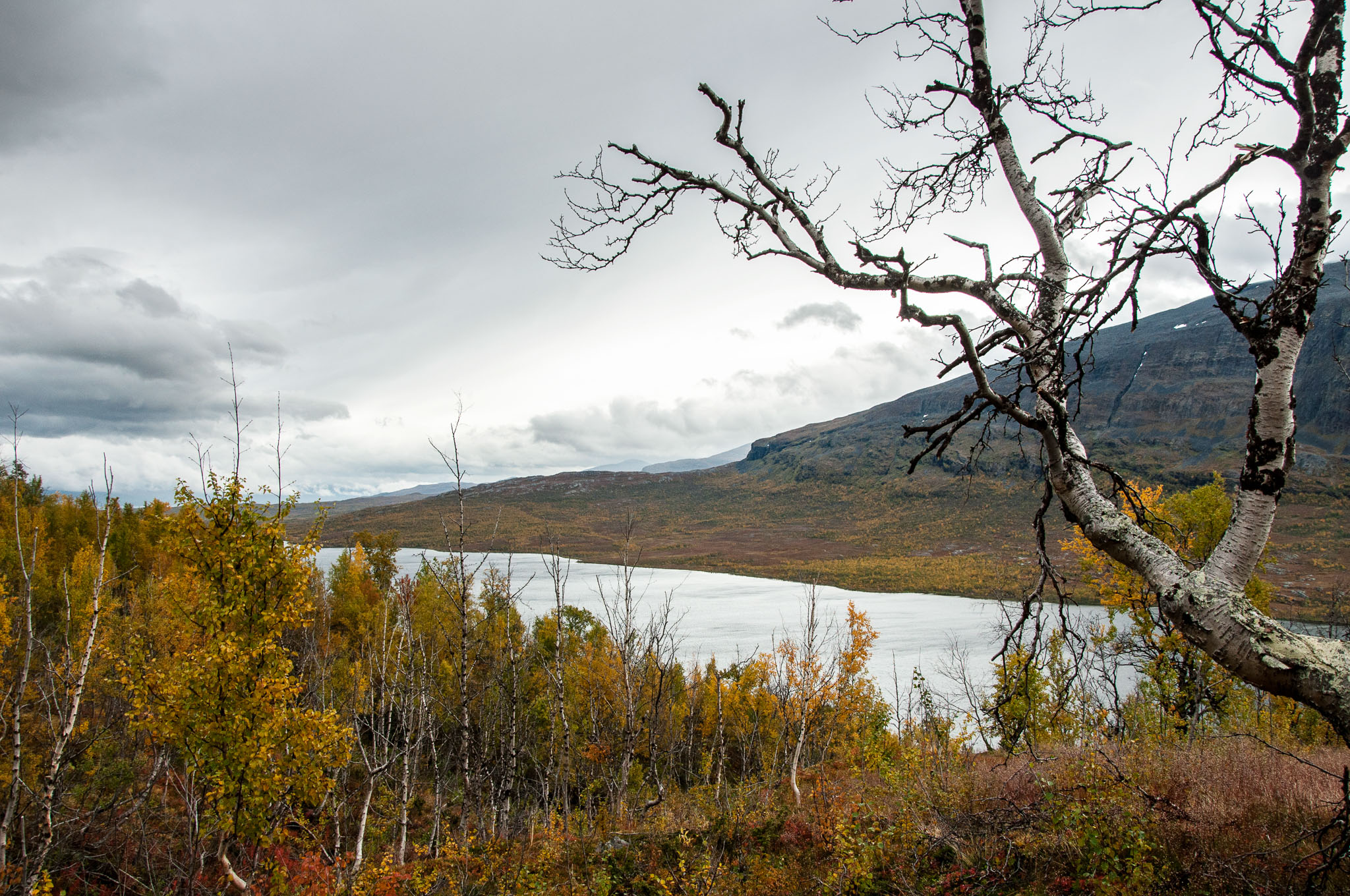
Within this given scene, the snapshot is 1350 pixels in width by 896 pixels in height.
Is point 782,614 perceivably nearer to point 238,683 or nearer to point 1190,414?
point 238,683

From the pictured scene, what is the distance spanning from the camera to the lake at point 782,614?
154 feet

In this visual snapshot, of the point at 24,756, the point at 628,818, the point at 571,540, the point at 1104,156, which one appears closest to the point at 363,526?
the point at 571,540

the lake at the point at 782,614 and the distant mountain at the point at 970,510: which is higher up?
the distant mountain at the point at 970,510

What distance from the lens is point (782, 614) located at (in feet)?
218

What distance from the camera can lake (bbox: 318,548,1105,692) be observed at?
154 feet

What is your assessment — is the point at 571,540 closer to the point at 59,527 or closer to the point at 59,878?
the point at 59,527

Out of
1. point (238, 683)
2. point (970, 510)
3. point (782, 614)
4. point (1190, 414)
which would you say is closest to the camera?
point (238, 683)

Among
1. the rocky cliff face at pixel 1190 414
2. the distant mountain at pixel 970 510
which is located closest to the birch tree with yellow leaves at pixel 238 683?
the distant mountain at pixel 970 510

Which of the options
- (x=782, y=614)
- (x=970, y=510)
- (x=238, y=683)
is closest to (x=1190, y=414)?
(x=970, y=510)

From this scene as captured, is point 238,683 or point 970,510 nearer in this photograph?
point 238,683

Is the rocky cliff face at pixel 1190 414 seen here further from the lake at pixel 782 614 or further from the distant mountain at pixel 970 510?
the lake at pixel 782 614

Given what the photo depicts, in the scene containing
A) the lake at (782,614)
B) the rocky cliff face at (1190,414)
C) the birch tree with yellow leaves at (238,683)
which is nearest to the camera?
the birch tree with yellow leaves at (238,683)

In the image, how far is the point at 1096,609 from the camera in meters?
65.3

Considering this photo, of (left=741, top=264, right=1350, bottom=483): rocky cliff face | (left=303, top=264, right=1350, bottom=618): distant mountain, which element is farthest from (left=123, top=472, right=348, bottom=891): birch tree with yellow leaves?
(left=741, top=264, right=1350, bottom=483): rocky cliff face
